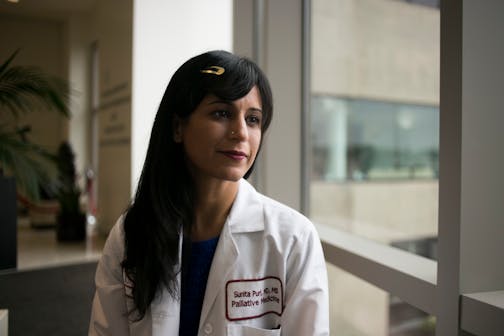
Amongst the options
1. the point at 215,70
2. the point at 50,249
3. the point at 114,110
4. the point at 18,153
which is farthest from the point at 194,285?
the point at 114,110

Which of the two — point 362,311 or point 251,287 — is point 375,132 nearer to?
point 362,311

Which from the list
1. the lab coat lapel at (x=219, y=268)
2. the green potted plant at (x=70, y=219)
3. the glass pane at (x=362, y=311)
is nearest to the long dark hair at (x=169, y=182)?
the lab coat lapel at (x=219, y=268)

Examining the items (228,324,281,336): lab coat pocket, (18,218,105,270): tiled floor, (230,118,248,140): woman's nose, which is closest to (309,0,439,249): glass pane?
(18,218,105,270): tiled floor

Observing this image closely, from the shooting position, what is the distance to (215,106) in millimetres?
1260

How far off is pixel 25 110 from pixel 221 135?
1594 millimetres

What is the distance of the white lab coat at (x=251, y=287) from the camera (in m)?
1.25

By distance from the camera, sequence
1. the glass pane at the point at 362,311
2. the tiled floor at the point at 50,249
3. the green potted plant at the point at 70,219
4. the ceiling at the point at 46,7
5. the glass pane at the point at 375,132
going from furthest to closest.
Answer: the ceiling at the point at 46,7, the glass pane at the point at 375,132, the green potted plant at the point at 70,219, the tiled floor at the point at 50,249, the glass pane at the point at 362,311

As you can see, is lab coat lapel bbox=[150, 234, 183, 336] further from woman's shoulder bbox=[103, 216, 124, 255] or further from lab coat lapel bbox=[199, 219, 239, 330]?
woman's shoulder bbox=[103, 216, 124, 255]

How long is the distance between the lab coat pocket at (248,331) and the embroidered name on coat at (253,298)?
0.03m

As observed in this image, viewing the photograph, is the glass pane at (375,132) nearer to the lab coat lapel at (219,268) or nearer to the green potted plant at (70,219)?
the green potted plant at (70,219)

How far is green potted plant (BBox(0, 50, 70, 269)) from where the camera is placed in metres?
2.21

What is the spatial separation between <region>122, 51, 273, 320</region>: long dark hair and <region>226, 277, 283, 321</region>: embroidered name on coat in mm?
177

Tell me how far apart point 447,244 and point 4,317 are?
1.68 metres

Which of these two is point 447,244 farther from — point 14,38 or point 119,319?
point 14,38
